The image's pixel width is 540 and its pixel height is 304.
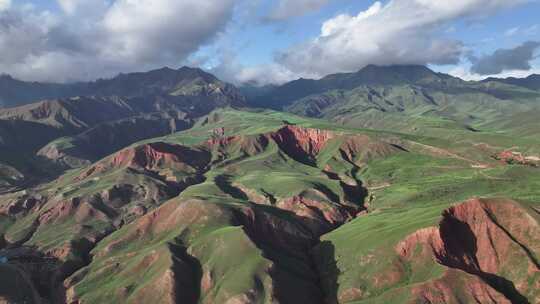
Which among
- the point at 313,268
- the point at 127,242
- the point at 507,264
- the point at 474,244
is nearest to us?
the point at 507,264

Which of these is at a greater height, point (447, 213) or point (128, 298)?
point (447, 213)

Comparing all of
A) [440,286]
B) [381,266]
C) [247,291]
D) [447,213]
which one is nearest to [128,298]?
[247,291]

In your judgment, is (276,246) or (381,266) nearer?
(381,266)

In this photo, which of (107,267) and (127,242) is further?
(127,242)

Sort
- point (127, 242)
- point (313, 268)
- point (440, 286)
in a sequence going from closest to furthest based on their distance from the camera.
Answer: point (440, 286)
point (313, 268)
point (127, 242)

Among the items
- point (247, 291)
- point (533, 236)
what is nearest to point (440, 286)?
point (533, 236)

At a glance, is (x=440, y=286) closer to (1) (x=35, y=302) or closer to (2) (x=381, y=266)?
(2) (x=381, y=266)

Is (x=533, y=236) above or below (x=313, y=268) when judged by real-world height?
above

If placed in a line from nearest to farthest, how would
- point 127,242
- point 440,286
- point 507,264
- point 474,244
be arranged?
point 440,286, point 507,264, point 474,244, point 127,242

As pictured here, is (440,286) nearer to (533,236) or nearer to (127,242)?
(533,236)
